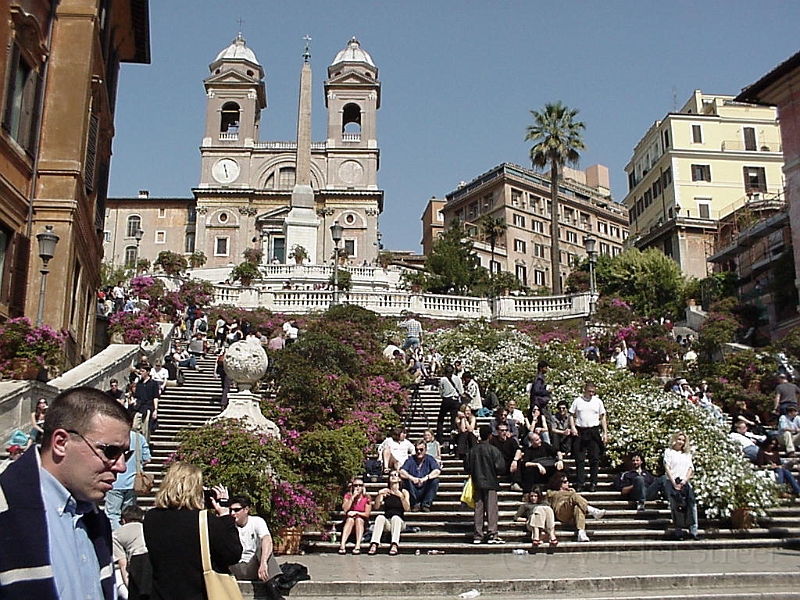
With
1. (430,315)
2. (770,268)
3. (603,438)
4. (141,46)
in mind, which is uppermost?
(141,46)

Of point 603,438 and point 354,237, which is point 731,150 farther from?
point 603,438

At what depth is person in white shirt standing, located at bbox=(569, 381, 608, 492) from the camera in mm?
13602

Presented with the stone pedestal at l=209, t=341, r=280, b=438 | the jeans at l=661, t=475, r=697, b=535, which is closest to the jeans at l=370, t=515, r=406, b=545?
the stone pedestal at l=209, t=341, r=280, b=438

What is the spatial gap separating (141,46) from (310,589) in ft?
69.5

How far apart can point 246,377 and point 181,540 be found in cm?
788

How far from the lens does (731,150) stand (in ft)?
187

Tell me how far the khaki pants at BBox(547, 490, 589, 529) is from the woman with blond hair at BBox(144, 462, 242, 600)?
7.95 meters

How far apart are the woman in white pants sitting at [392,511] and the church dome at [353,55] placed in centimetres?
7373

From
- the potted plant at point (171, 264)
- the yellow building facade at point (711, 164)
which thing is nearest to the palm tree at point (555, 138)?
the yellow building facade at point (711, 164)

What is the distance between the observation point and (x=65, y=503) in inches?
110

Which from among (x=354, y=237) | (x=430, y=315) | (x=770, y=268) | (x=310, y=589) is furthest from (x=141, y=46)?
(x=354, y=237)

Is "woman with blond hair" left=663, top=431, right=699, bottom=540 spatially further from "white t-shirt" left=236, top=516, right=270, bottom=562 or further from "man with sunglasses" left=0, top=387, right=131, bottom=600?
"man with sunglasses" left=0, top=387, right=131, bottom=600

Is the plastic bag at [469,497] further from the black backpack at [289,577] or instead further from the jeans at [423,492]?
the black backpack at [289,577]

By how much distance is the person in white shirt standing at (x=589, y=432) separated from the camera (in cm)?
1360
